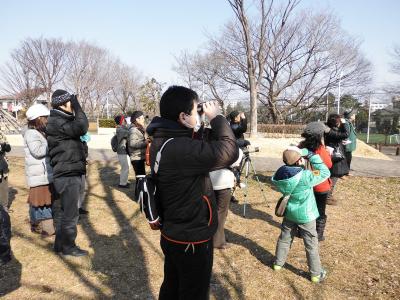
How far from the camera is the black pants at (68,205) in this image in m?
3.78

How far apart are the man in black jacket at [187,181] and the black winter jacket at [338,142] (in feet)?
13.8

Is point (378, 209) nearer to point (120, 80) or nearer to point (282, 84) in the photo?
point (282, 84)

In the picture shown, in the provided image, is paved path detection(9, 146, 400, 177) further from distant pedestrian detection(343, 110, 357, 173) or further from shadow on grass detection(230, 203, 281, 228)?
shadow on grass detection(230, 203, 281, 228)

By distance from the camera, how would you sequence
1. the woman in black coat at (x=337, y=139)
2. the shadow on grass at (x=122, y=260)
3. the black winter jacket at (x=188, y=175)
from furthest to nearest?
the woman in black coat at (x=337, y=139)
the shadow on grass at (x=122, y=260)
the black winter jacket at (x=188, y=175)

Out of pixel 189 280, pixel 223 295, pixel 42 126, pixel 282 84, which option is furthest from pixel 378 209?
pixel 282 84

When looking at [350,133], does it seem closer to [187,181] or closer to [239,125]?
[239,125]

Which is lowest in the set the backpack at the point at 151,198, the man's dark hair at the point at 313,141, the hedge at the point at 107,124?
the hedge at the point at 107,124

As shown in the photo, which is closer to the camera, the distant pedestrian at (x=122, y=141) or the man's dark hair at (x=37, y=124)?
the man's dark hair at (x=37, y=124)

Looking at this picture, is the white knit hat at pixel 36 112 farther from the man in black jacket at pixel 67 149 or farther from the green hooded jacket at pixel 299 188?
the green hooded jacket at pixel 299 188

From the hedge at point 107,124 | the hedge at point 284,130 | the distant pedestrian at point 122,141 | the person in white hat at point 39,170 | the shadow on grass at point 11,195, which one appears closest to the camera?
the person in white hat at point 39,170

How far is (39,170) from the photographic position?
14.2 ft

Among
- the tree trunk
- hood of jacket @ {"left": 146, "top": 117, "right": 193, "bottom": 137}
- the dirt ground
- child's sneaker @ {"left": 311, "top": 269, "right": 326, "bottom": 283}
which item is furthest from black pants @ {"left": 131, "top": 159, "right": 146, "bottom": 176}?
the tree trunk

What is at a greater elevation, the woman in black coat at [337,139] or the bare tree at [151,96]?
the bare tree at [151,96]

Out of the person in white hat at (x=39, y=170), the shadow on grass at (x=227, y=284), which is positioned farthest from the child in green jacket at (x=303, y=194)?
the person in white hat at (x=39, y=170)
